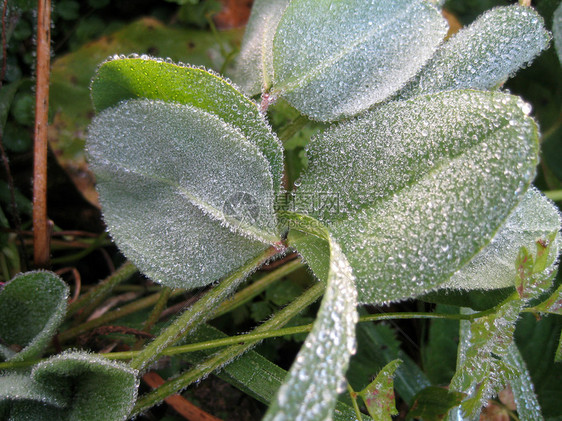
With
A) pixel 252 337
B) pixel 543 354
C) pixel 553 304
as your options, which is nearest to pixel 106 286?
pixel 252 337

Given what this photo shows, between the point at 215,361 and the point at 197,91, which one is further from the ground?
the point at 197,91

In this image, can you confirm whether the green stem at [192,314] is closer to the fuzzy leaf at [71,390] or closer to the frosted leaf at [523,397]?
the fuzzy leaf at [71,390]

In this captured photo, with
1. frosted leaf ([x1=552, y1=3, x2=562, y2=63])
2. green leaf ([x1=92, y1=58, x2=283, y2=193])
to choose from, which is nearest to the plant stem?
green leaf ([x1=92, y1=58, x2=283, y2=193])

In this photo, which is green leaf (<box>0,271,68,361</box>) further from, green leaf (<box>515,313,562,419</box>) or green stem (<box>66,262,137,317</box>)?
green leaf (<box>515,313,562,419</box>)

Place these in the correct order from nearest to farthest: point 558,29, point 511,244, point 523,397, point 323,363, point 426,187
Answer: point 323,363 → point 426,187 → point 511,244 → point 523,397 → point 558,29

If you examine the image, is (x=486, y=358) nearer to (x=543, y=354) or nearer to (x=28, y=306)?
(x=543, y=354)

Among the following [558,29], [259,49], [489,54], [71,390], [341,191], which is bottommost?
[71,390]

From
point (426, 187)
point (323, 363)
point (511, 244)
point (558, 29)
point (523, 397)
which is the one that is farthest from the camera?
point (558, 29)
